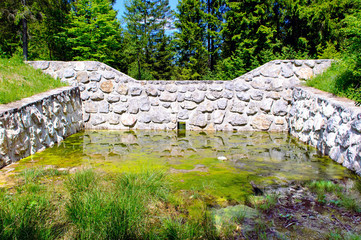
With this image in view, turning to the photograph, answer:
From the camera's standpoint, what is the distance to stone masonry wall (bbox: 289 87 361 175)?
11.3 feet

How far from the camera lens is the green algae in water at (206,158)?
313 centimetres

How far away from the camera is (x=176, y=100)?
6777 mm

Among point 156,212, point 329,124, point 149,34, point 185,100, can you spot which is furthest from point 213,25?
point 156,212

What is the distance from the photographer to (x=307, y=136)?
17.1ft

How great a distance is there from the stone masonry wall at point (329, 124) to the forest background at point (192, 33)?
4647 mm

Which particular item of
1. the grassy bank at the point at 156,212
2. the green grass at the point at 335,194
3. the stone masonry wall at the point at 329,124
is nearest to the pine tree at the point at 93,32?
the stone masonry wall at the point at 329,124

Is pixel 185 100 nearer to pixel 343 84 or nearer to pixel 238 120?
pixel 238 120

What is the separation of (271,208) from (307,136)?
11.3 feet

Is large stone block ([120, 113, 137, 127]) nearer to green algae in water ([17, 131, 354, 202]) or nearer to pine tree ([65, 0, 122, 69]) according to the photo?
green algae in water ([17, 131, 354, 202])

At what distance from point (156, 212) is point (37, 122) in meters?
3.53

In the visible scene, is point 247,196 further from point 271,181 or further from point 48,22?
point 48,22

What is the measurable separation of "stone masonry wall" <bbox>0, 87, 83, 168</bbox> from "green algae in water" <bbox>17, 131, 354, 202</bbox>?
0.21 meters

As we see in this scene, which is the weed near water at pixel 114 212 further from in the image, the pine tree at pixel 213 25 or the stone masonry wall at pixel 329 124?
the pine tree at pixel 213 25

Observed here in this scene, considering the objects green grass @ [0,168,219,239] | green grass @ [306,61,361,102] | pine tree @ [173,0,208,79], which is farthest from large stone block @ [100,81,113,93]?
pine tree @ [173,0,208,79]
